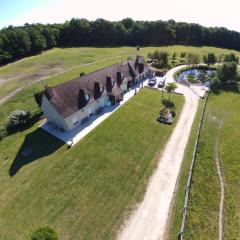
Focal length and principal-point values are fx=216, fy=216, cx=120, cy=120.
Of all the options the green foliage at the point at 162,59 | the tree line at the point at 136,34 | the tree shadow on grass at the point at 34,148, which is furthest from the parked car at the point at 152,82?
the tree line at the point at 136,34

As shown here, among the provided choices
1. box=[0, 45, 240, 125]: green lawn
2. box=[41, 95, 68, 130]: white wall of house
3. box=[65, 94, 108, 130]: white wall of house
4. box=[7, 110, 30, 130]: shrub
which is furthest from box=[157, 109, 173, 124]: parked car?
box=[0, 45, 240, 125]: green lawn

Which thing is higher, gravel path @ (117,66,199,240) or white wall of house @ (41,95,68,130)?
white wall of house @ (41,95,68,130)

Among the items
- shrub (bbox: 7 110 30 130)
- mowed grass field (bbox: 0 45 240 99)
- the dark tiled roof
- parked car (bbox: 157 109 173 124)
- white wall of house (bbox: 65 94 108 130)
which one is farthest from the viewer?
mowed grass field (bbox: 0 45 240 99)

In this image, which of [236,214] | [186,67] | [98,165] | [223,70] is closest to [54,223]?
[98,165]

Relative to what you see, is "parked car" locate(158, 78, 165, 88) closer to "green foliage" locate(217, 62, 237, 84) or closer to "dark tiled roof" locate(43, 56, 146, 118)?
"dark tiled roof" locate(43, 56, 146, 118)

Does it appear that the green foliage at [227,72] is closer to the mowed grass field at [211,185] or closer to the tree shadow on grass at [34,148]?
the mowed grass field at [211,185]

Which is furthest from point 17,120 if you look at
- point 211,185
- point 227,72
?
point 227,72
